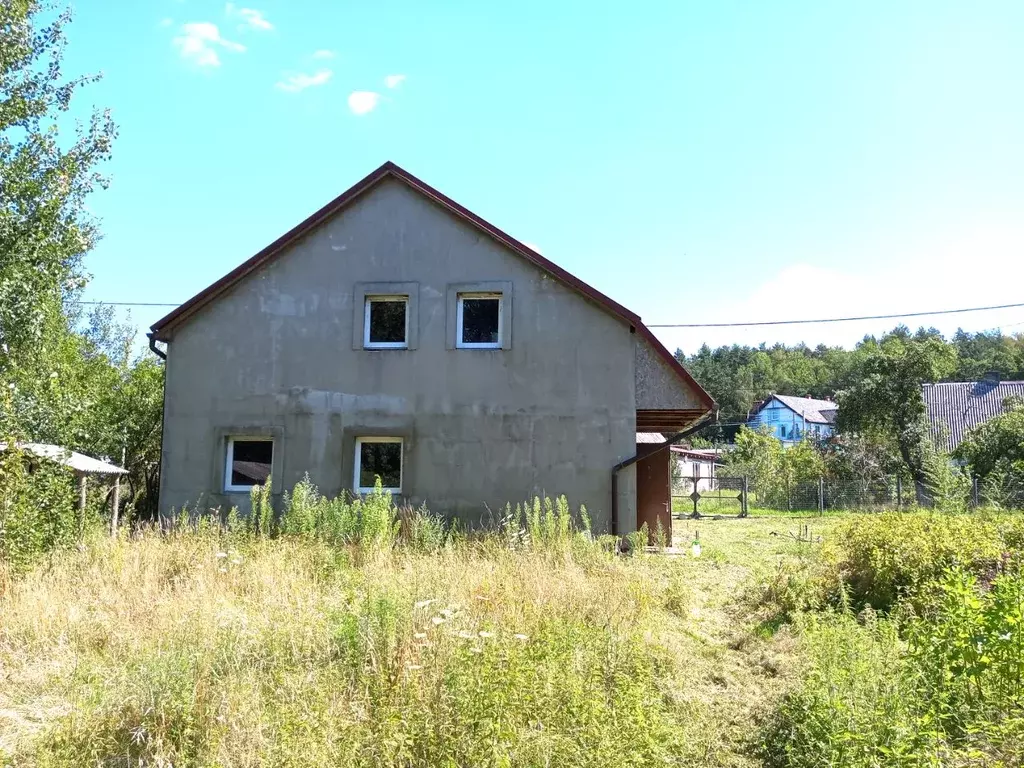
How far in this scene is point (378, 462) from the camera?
1304cm

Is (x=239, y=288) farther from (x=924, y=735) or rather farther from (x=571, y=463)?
(x=924, y=735)

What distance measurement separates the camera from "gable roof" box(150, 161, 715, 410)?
1265 cm

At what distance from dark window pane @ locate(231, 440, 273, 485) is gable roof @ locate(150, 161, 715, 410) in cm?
266

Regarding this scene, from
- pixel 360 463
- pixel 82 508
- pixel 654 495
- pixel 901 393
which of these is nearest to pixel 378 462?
pixel 360 463

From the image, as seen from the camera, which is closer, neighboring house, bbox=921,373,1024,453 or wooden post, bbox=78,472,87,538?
wooden post, bbox=78,472,87,538

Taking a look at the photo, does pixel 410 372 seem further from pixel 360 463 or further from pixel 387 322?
pixel 360 463

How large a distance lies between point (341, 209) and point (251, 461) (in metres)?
5.21

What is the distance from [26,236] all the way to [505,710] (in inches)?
565

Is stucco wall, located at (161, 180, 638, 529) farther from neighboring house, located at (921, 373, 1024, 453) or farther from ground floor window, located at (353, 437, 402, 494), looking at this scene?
neighboring house, located at (921, 373, 1024, 453)

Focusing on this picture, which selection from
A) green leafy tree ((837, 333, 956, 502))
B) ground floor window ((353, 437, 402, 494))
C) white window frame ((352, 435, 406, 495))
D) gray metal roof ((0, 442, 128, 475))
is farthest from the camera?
green leafy tree ((837, 333, 956, 502))

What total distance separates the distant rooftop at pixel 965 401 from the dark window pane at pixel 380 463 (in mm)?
38531

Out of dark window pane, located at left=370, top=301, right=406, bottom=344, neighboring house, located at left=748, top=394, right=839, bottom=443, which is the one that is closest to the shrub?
dark window pane, located at left=370, top=301, right=406, bottom=344

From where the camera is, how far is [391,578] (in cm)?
695

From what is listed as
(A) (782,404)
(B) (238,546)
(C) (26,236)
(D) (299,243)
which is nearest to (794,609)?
(B) (238,546)
